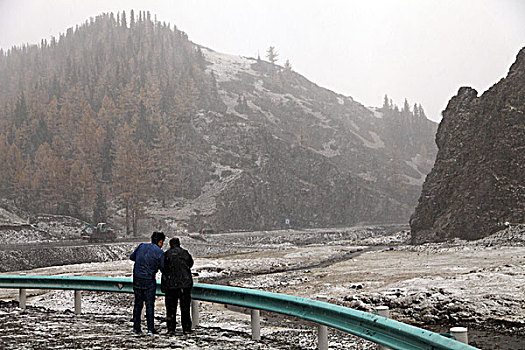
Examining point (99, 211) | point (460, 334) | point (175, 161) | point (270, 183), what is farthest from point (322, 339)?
point (175, 161)

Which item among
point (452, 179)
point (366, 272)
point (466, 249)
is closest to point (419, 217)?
point (452, 179)

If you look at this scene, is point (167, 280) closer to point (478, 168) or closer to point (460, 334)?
point (460, 334)

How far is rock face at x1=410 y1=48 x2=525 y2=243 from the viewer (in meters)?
51.3

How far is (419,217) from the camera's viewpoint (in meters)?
61.4

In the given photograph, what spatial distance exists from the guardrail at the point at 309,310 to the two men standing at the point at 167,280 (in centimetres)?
64

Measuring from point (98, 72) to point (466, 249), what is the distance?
158857 mm

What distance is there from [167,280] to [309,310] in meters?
3.52

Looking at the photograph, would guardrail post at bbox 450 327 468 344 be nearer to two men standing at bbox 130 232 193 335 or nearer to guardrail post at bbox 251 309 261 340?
guardrail post at bbox 251 309 261 340

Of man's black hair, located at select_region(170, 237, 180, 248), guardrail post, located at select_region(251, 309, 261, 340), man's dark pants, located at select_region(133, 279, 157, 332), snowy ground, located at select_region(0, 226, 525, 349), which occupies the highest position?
man's black hair, located at select_region(170, 237, 180, 248)

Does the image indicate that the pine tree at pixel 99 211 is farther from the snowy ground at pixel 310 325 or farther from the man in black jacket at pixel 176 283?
the man in black jacket at pixel 176 283

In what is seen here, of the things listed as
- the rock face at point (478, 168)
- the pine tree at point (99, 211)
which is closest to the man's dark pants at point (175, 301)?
the rock face at point (478, 168)

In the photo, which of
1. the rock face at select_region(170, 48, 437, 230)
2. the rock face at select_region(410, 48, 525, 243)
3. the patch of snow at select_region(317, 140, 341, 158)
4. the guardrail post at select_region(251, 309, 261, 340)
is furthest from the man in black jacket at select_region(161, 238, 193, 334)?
the patch of snow at select_region(317, 140, 341, 158)

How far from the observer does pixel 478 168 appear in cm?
5619

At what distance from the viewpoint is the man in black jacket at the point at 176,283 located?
10617 millimetres
